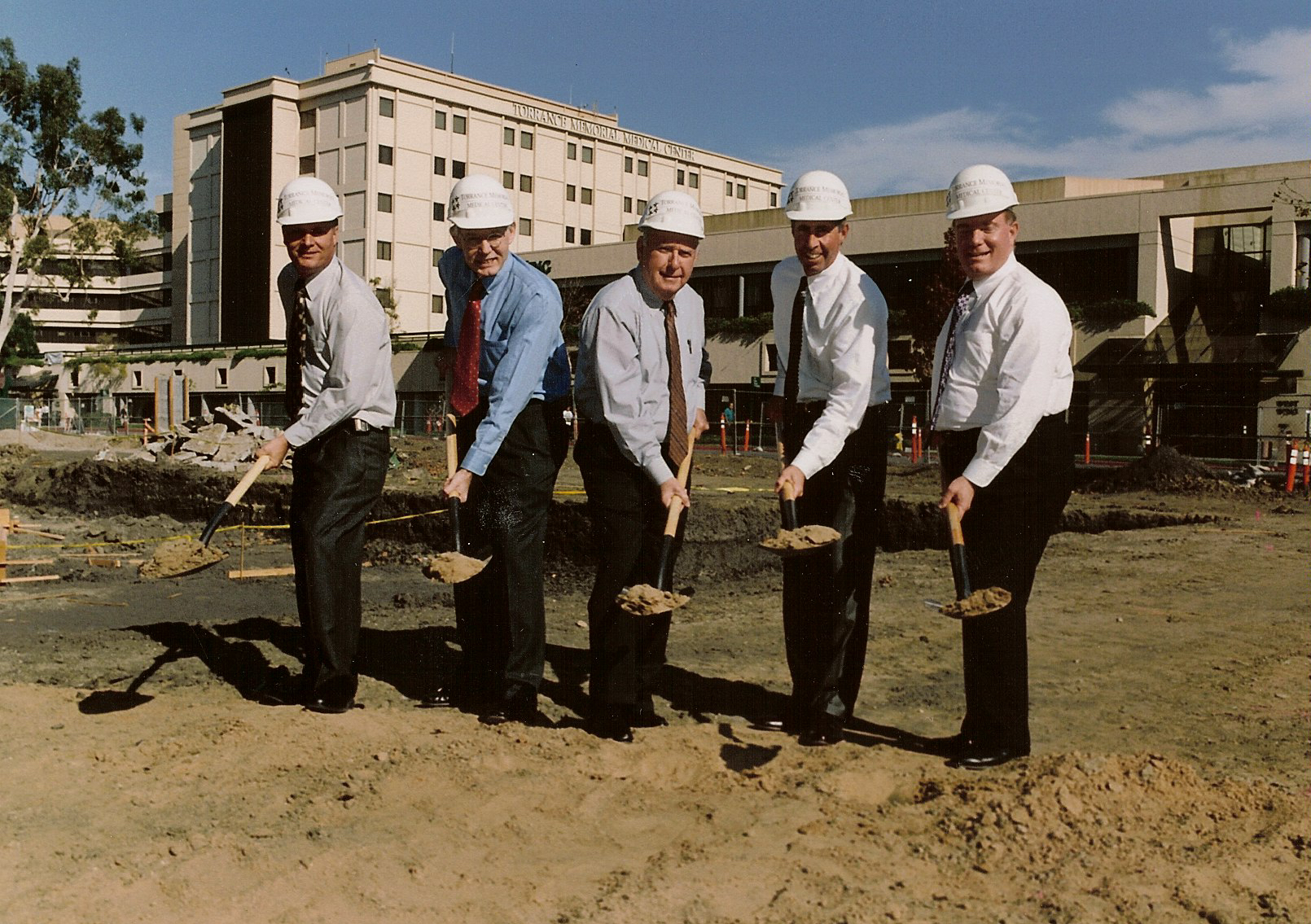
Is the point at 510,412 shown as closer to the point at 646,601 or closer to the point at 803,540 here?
the point at 646,601

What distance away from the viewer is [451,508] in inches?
192

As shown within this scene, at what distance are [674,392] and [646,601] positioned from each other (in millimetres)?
934

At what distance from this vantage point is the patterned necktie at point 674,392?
4.80 metres

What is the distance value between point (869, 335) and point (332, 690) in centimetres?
266

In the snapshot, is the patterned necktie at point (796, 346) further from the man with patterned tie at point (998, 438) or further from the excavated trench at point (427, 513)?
the excavated trench at point (427, 513)

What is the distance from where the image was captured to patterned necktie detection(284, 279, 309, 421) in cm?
505

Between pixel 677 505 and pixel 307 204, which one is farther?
pixel 307 204

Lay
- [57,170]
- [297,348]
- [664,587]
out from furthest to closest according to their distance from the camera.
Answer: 1. [57,170]
2. [297,348]
3. [664,587]

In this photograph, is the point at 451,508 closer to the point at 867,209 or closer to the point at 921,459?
the point at 921,459

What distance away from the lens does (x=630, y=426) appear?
4.56 m

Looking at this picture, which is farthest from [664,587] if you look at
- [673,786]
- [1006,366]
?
[1006,366]

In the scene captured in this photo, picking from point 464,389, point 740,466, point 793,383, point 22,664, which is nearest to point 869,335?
point 793,383

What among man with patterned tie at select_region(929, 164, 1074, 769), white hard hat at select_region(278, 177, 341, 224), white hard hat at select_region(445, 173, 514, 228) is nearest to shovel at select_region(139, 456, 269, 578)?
white hard hat at select_region(278, 177, 341, 224)

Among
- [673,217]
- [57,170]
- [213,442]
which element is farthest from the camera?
[57,170]
